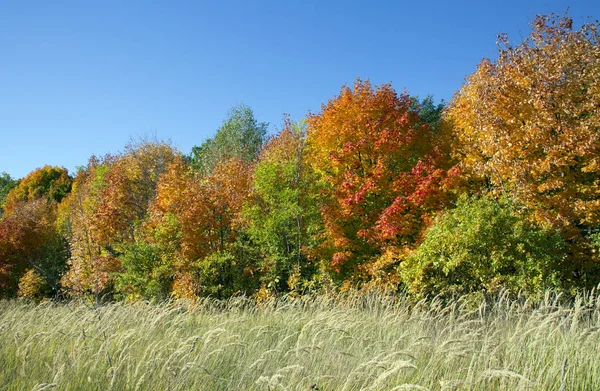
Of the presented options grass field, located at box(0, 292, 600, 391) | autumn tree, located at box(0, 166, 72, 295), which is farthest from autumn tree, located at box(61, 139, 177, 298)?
grass field, located at box(0, 292, 600, 391)

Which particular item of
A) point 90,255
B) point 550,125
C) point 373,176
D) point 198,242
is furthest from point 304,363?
point 90,255

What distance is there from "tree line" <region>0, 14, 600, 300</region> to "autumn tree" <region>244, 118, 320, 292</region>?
66 millimetres

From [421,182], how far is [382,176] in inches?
66.2

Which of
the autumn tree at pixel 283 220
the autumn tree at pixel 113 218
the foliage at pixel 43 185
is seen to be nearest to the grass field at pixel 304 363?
the autumn tree at pixel 283 220

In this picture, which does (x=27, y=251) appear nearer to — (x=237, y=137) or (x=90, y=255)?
(x=90, y=255)

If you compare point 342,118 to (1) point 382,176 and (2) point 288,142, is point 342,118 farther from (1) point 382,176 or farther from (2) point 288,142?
(2) point 288,142

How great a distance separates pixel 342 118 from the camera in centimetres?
2023

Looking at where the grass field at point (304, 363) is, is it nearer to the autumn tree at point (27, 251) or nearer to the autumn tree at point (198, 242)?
the autumn tree at point (198, 242)

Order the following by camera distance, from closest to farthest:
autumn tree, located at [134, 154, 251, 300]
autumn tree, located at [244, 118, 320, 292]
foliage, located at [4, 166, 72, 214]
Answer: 1. autumn tree, located at [244, 118, 320, 292]
2. autumn tree, located at [134, 154, 251, 300]
3. foliage, located at [4, 166, 72, 214]

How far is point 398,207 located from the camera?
16969 mm

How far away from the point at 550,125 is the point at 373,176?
22.8 ft

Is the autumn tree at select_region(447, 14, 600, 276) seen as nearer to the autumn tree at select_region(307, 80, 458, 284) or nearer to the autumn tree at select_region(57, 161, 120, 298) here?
the autumn tree at select_region(307, 80, 458, 284)

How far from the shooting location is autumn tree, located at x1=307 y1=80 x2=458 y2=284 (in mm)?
17219

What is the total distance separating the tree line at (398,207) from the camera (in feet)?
42.6
